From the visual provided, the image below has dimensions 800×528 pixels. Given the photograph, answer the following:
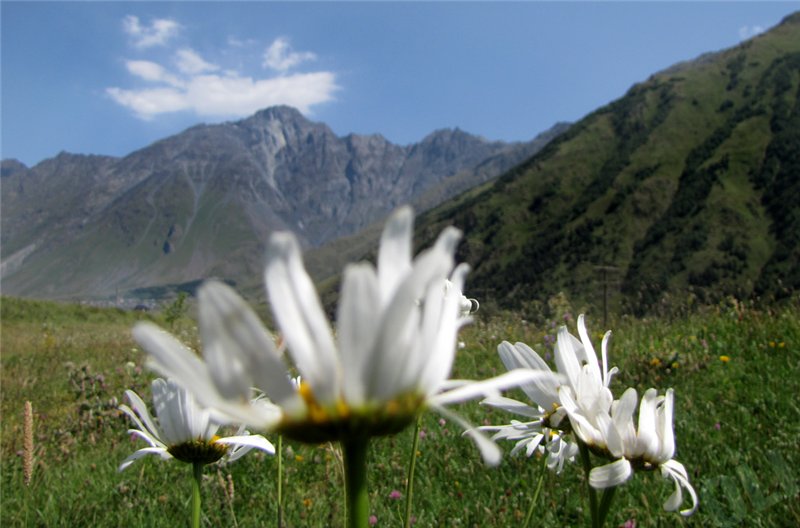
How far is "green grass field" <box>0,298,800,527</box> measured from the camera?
117 inches

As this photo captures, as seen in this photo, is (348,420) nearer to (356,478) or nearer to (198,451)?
(356,478)

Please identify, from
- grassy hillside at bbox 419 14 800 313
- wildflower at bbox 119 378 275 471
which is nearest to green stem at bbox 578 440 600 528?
wildflower at bbox 119 378 275 471

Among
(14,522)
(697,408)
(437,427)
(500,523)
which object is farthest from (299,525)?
(697,408)

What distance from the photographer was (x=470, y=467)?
380cm

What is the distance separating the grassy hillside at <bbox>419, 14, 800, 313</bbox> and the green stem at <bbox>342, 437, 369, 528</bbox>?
309 feet

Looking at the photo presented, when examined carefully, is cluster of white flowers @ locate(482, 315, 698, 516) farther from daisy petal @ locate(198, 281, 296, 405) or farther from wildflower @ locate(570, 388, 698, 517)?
daisy petal @ locate(198, 281, 296, 405)

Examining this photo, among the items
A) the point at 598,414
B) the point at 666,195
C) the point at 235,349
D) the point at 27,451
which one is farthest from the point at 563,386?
the point at 666,195

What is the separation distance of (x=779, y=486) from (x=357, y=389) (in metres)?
2.94

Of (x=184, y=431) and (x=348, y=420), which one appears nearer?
(x=348, y=420)

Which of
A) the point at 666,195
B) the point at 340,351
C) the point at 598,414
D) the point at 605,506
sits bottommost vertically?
the point at 605,506

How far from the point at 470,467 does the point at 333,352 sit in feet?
10.8

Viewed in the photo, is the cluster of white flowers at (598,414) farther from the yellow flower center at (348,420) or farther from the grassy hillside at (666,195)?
the grassy hillside at (666,195)

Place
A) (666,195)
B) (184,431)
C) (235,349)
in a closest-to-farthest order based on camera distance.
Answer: (235,349), (184,431), (666,195)

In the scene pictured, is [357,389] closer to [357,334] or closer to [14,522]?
[357,334]
